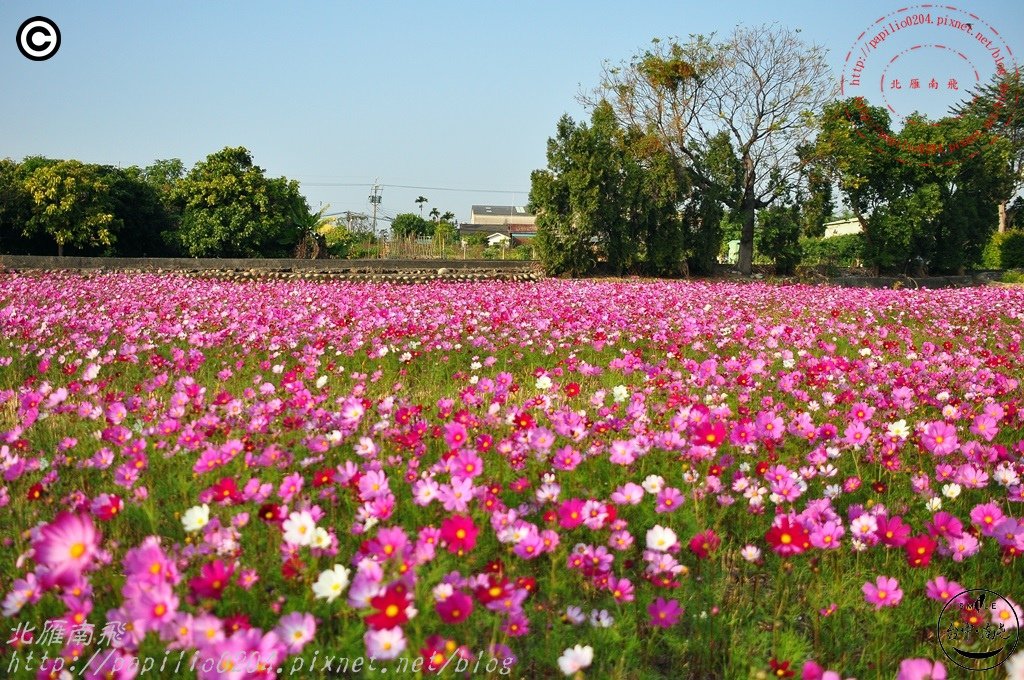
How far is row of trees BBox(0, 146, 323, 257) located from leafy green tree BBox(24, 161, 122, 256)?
0.08ft

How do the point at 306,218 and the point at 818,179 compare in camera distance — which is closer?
the point at 306,218

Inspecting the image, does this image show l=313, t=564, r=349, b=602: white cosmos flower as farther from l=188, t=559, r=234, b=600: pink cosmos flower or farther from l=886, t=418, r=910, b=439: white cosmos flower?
l=886, t=418, r=910, b=439: white cosmos flower

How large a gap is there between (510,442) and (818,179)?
24.2m

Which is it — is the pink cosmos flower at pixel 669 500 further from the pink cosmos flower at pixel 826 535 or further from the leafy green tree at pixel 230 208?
the leafy green tree at pixel 230 208

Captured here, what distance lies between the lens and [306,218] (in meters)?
22.0

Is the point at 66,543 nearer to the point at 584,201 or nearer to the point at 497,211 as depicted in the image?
the point at 584,201

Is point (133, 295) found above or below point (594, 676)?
above

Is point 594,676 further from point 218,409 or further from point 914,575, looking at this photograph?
point 218,409

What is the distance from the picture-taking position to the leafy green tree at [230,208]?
1966 cm

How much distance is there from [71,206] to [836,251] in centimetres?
3111

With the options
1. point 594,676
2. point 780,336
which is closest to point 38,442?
point 594,676

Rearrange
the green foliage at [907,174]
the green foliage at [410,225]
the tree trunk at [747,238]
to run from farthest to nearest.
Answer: the green foliage at [410,225] → the tree trunk at [747,238] → the green foliage at [907,174]

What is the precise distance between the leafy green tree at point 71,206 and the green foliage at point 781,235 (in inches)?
828

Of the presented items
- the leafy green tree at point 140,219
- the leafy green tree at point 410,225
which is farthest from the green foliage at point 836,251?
the leafy green tree at point 410,225
